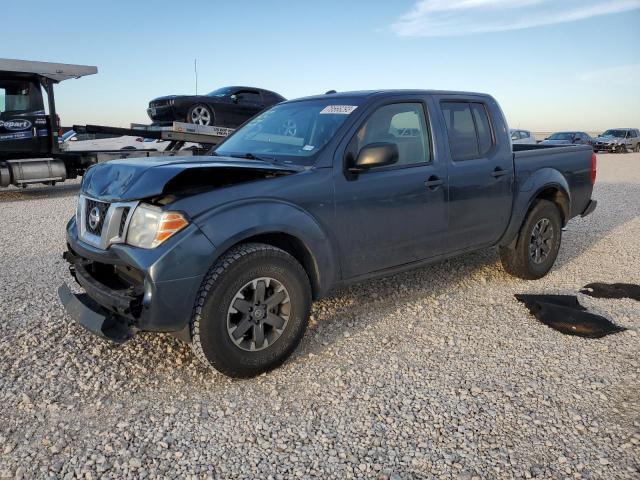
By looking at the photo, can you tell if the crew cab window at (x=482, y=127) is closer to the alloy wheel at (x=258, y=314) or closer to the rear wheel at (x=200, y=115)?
the alloy wheel at (x=258, y=314)

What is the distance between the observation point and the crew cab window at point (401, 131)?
3949 mm

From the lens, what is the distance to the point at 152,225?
9.75 ft

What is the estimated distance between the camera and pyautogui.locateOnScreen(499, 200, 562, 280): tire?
5.21 meters

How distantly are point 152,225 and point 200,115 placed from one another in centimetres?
1192

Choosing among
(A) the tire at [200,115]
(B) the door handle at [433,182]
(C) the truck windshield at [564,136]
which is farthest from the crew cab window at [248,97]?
(C) the truck windshield at [564,136]

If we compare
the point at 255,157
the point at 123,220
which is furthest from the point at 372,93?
the point at 123,220

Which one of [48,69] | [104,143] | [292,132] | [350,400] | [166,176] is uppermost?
[48,69]

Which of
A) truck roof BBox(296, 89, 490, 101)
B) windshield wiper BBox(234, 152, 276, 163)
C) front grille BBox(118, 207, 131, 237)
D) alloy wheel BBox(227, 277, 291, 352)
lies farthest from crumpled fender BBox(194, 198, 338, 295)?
truck roof BBox(296, 89, 490, 101)

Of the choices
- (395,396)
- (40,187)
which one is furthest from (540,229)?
(40,187)

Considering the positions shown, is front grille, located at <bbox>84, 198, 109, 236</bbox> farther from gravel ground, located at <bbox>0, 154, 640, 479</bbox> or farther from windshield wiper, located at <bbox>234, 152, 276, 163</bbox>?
windshield wiper, located at <bbox>234, 152, 276, 163</bbox>

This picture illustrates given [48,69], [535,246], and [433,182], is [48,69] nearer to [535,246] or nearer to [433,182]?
[433,182]

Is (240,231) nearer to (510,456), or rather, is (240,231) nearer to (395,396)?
(395,396)

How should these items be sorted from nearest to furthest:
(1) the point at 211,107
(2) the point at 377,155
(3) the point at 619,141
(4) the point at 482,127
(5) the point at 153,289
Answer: (5) the point at 153,289, (2) the point at 377,155, (4) the point at 482,127, (1) the point at 211,107, (3) the point at 619,141

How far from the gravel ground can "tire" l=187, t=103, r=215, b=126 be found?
32.4 ft
